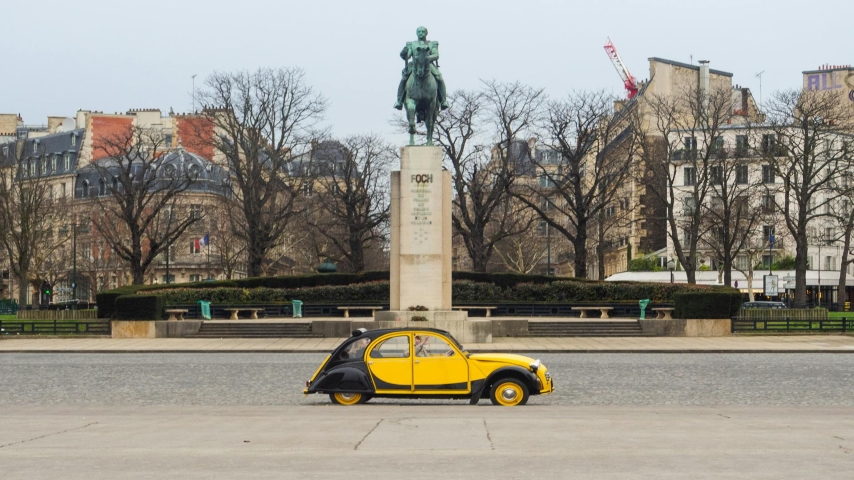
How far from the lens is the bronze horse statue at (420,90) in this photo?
4019cm

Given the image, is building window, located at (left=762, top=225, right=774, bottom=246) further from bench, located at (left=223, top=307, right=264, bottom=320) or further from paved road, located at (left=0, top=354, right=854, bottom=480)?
paved road, located at (left=0, top=354, right=854, bottom=480)

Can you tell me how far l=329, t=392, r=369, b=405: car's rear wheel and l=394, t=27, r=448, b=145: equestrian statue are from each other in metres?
22.3

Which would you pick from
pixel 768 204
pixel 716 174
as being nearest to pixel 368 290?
pixel 716 174

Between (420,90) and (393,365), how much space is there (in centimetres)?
2323

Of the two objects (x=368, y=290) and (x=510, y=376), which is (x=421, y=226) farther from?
(x=510, y=376)

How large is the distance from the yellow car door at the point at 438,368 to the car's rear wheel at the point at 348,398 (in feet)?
3.07

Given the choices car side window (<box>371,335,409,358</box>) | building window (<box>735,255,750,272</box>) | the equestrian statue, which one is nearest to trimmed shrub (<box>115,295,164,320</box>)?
the equestrian statue

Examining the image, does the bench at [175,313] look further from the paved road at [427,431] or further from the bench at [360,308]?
the paved road at [427,431]

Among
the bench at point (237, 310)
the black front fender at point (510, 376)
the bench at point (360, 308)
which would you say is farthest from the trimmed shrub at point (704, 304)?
the black front fender at point (510, 376)

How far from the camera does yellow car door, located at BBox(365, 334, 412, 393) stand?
1873 centimetres

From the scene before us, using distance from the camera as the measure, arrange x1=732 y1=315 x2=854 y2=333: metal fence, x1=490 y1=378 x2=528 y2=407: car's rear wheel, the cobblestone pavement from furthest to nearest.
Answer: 1. x1=732 y1=315 x2=854 y2=333: metal fence
2. the cobblestone pavement
3. x1=490 y1=378 x2=528 y2=407: car's rear wheel

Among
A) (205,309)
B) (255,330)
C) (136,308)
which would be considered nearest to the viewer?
(255,330)

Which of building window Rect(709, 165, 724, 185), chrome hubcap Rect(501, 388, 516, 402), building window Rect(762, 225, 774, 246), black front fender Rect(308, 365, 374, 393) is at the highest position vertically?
building window Rect(709, 165, 724, 185)

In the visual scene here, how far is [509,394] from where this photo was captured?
1855 cm
